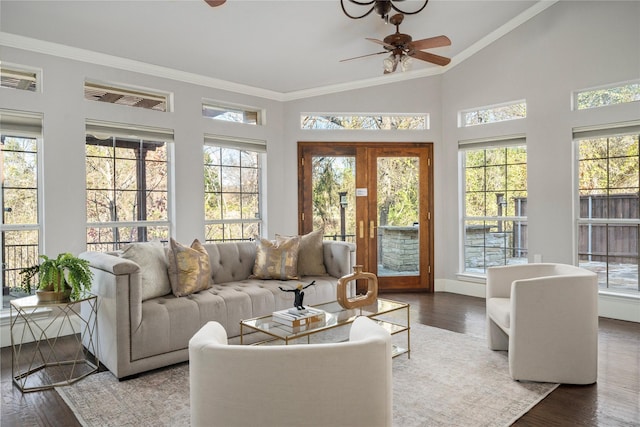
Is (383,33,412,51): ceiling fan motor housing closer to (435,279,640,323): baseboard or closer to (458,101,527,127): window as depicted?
(458,101,527,127): window

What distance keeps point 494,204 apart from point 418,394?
3.42m

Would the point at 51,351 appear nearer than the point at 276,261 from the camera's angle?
Yes

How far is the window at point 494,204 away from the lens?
5152 mm

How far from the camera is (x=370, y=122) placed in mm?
5906

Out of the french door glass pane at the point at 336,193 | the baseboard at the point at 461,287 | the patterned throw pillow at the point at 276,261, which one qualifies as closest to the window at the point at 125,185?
the patterned throw pillow at the point at 276,261

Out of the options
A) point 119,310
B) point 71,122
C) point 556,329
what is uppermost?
point 71,122

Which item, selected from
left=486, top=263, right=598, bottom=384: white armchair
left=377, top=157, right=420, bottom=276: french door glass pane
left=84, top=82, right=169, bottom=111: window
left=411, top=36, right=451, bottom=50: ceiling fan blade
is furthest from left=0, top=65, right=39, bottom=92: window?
left=486, top=263, right=598, bottom=384: white armchair

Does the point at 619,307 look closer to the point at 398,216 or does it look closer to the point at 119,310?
the point at 398,216

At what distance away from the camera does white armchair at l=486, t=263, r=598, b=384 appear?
277 centimetres

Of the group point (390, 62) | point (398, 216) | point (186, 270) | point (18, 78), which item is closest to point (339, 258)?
point (186, 270)

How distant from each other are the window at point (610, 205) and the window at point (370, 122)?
6.65ft

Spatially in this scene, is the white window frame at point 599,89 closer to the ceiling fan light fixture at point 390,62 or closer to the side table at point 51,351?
the ceiling fan light fixture at point 390,62

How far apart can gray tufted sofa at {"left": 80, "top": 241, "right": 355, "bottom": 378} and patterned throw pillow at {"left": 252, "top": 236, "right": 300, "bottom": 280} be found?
0.26 m

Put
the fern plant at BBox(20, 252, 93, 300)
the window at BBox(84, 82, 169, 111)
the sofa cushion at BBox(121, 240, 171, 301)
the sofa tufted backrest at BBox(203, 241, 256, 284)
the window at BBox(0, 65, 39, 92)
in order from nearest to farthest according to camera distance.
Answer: the fern plant at BBox(20, 252, 93, 300)
the sofa cushion at BBox(121, 240, 171, 301)
the window at BBox(0, 65, 39, 92)
the sofa tufted backrest at BBox(203, 241, 256, 284)
the window at BBox(84, 82, 169, 111)
